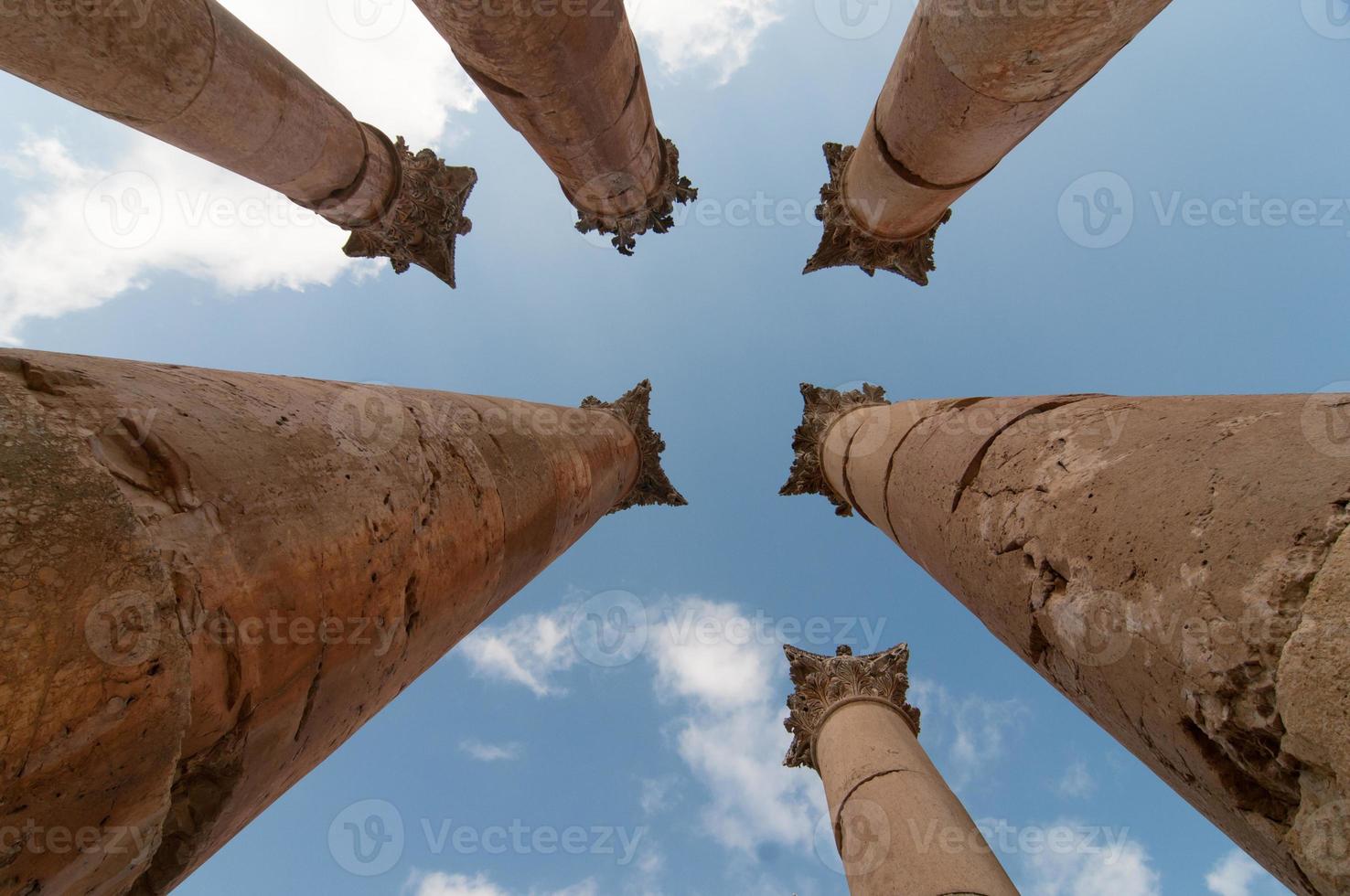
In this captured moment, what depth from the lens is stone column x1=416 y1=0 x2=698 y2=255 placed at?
5895 mm

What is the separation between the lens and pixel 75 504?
5.96 feet

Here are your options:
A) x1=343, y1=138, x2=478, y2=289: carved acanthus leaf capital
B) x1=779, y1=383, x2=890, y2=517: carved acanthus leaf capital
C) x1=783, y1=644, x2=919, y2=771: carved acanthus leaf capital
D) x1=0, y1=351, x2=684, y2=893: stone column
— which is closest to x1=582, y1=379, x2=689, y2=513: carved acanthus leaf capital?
x1=779, y1=383, x2=890, y2=517: carved acanthus leaf capital

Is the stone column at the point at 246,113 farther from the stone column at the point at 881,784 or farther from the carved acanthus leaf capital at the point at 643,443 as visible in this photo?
the stone column at the point at 881,784

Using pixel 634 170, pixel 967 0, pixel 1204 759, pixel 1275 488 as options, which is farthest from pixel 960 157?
pixel 1204 759

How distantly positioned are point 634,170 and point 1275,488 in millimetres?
9000

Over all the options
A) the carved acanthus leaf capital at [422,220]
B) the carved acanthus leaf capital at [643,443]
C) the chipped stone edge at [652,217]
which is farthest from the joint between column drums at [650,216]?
the carved acanthus leaf capital at [643,443]

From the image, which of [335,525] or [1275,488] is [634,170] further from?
[1275,488]

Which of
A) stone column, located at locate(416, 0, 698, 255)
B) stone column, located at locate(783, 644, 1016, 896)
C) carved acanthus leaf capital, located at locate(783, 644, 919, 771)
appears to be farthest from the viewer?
carved acanthus leaf capital, located at locate(783, 644, 919, 771)

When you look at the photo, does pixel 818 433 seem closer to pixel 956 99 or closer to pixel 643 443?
pixel 643 443

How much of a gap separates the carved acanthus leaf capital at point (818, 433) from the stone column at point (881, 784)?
3406 millimetres

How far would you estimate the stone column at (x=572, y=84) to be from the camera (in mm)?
5895

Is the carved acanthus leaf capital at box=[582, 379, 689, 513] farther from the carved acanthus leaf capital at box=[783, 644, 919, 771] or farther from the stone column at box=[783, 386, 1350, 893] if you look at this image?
the stone column at box=[783, 386, 1350, 893]

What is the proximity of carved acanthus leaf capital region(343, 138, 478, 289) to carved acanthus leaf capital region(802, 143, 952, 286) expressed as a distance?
6.10 metres

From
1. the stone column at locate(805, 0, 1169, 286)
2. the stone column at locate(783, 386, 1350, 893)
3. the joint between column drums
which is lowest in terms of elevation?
the stone column at locate(783, 386, 1350, 893)
